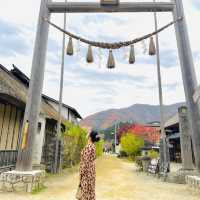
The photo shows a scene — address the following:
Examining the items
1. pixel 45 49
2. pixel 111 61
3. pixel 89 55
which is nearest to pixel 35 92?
pixel 45 49

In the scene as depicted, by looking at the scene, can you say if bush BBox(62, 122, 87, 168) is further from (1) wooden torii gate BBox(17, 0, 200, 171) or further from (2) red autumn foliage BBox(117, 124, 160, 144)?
(2) red autumn foliage BBox(117, 124, 160, 144)

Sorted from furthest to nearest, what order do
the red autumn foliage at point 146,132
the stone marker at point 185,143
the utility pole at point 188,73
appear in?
the red autumn foliage at point 146,132, the stone marker at point 185,143, the utility pole at point 188,73

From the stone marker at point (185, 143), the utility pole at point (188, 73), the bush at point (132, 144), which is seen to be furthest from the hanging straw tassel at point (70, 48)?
the bush at point (132, 144)

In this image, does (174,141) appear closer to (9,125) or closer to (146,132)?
(146,132)

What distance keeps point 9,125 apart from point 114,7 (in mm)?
6776

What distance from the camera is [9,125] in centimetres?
1042

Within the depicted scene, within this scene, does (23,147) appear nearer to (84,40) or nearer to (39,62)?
(39,62)

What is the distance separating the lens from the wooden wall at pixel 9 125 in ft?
32.5

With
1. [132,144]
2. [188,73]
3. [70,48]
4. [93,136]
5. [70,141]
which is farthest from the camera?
[132,144]

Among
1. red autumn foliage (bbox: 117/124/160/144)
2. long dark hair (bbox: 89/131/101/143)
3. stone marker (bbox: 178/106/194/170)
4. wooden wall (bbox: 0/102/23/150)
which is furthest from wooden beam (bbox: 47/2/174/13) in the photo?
red autumn foliage (bbox: 117/124/160/144)

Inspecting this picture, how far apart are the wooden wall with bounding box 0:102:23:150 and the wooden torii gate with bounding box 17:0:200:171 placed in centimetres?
301

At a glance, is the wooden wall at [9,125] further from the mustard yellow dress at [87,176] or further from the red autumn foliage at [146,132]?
the red autumn foliage at [146,132]

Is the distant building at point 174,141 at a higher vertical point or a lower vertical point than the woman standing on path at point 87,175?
higher

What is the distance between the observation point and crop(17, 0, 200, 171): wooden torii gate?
23.8ft
